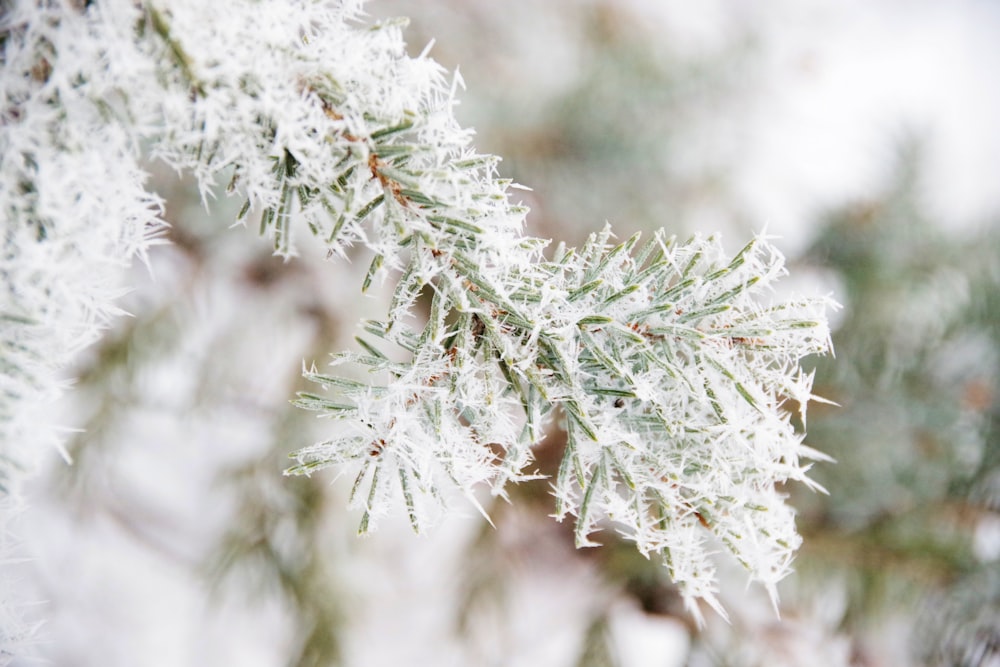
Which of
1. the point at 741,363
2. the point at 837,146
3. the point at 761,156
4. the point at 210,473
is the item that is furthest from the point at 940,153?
the point at 210,473

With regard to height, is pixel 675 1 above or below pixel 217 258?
above

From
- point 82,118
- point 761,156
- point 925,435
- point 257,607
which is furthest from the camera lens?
point 761,156

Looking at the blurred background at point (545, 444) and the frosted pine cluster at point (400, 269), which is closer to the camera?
the frosted pine cluster at point (400, 269)

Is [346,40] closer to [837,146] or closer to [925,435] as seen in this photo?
[925,435]

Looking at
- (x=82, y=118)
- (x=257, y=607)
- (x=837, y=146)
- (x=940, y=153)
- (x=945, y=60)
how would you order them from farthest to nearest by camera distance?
1. (x=945, y=60)
2. (x=837, y=146)
3. (x=940, y=153)
4. (x=257, y=607)
5. (x=82, y=118)

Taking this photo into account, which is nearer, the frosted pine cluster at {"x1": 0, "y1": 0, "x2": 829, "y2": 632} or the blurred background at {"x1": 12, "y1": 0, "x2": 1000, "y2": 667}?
the frosted pine cluster at {"x1": 0, "y1": 0, "x2": 829, "y2": 632}
